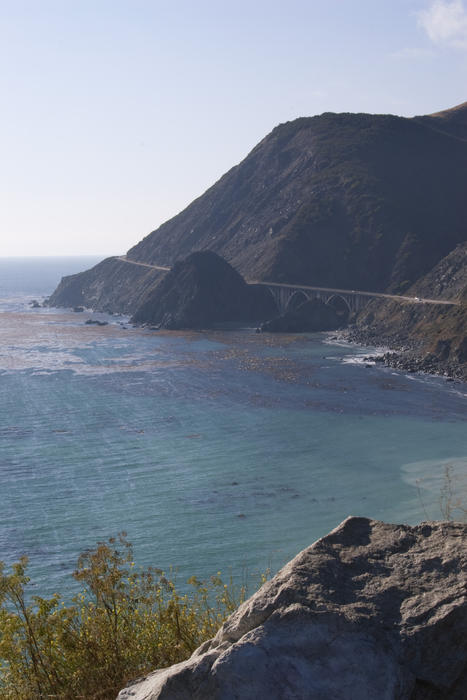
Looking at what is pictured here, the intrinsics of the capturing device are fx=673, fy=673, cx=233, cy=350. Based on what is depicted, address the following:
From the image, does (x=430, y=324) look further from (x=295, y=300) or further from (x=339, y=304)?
(x=295, y=300)

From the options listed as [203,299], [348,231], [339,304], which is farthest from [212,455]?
[348,231]

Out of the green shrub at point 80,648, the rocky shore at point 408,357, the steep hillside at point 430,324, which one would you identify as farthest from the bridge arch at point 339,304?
the green shrub at point 80,648

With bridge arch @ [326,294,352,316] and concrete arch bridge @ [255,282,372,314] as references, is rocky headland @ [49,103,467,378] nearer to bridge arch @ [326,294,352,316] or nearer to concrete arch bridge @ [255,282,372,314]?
concrete arch bridge @ [255,282,372,314]

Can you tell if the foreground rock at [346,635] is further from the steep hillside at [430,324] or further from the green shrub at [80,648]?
the steep hillside at [430,324]

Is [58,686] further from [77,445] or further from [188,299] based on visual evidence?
[188,299]

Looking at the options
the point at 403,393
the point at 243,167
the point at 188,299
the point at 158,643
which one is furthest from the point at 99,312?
the point at 158,643

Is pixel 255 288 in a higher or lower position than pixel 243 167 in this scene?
lower
